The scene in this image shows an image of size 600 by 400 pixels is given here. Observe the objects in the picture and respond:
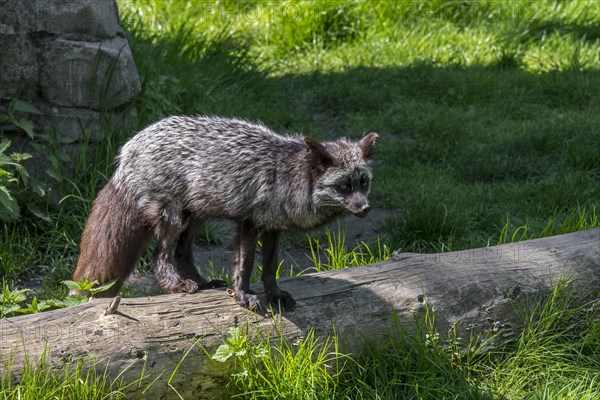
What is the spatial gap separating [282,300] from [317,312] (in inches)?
7.6

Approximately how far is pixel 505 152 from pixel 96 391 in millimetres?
5146

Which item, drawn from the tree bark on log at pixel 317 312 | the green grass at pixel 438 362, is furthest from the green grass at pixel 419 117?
the tree bark on log at pixel 317 312

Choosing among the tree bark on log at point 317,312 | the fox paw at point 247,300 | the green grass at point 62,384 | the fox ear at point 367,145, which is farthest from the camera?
the fox ear at point 367,145

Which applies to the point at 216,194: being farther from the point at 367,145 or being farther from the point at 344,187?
the point at 367,145

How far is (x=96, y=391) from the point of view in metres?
4.11

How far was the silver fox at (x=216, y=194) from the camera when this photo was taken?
4898mm

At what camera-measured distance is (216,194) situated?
16.6ft

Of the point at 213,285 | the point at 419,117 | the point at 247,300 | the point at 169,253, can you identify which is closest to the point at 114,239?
the point at 169,253

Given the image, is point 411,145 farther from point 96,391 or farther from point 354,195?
point 96,391

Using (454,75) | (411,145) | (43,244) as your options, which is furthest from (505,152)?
(43,244)

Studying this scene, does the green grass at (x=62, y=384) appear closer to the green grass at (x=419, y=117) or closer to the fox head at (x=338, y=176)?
the green grass at (x=419, y=117)

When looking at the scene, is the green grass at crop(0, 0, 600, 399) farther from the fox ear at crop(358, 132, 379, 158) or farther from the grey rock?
the fox ear at crop(358, 132, 379, 158)

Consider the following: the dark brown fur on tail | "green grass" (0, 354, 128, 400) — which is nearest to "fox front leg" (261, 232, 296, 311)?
the dark brown fur on tail

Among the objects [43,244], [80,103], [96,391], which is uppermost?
[80,103]
